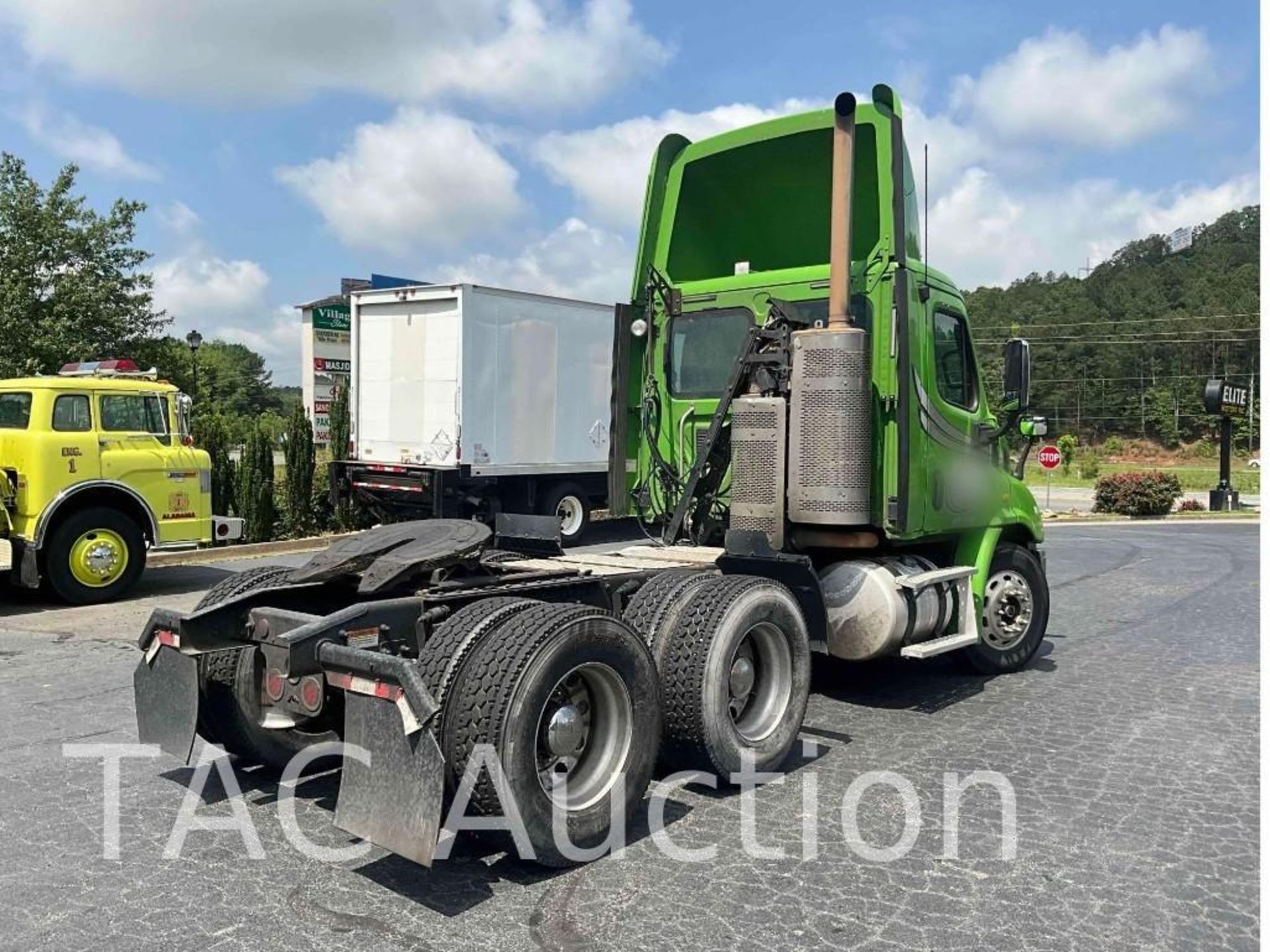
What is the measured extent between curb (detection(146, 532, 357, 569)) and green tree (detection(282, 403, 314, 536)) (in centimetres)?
33

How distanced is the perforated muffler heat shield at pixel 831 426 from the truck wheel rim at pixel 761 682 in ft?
3.64

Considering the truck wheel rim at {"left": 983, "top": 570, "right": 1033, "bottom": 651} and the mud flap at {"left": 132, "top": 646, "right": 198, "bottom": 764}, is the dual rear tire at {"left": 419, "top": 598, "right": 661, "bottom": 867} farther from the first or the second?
the truck wheel rim at {"left": 983, "top": 570, "right": 1033, "bottom": 651}

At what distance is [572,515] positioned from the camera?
16688 mm

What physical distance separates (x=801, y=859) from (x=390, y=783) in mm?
1656

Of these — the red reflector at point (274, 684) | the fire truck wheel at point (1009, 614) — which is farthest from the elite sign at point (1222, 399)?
the red reflector at point (274, 684)

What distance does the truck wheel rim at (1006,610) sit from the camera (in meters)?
7.32

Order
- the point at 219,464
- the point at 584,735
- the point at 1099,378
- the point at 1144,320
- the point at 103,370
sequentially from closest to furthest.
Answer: the point at 584,735, the point at 103,370, the point at 219,464, the point at 1144,320, the point at 1099,378

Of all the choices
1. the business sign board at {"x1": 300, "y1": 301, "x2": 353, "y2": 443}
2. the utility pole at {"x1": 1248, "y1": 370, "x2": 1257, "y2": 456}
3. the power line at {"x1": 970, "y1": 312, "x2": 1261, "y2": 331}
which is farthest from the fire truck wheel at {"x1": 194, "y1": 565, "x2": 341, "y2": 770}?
the power line at {"x1": 970, "y1": 312, "x2": 1261, "y2": 331}

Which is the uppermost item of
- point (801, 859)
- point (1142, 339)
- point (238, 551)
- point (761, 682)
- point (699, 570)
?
point (1142, 339)

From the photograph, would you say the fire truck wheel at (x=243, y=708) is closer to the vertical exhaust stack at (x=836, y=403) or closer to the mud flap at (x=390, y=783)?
the mud flap at (x=390, y=783)

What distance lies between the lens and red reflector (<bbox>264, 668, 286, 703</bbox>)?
423 cm

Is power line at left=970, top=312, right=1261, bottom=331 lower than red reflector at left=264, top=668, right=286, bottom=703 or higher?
higher

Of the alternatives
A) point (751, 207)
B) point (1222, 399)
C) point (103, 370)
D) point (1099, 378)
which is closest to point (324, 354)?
point (103, 370)

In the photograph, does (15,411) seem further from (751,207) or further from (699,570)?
(699,570)
